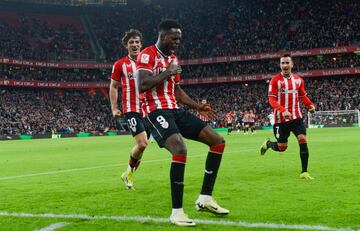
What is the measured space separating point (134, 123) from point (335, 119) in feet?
146

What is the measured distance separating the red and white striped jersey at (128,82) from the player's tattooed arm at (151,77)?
3547 mm

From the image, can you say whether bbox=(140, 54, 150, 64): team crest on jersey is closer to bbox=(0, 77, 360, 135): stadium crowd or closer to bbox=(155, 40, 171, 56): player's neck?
bbox=(155, 40, 171, 56): player's neck

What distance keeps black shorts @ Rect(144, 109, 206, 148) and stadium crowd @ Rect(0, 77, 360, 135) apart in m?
47.8

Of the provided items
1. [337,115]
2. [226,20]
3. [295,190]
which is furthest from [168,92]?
[226,20]

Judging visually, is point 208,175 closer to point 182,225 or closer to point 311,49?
point 182,225

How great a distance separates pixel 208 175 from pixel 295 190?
6.94 ft

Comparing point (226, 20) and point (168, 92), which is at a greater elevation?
point (226, 20)

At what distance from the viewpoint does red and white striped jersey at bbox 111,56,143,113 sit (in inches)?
381

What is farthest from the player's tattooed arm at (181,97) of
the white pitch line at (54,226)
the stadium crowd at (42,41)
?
the stadium crowd at (42,41)

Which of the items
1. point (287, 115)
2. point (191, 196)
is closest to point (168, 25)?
point (191, 196)

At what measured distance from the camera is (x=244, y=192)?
308 inches

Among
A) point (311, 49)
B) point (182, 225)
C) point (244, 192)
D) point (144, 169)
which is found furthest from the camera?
point (311, 49)

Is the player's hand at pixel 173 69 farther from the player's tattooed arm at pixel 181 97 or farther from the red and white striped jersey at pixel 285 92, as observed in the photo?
the red and white striped jersey at pixel 285 92

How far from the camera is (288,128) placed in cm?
1110
